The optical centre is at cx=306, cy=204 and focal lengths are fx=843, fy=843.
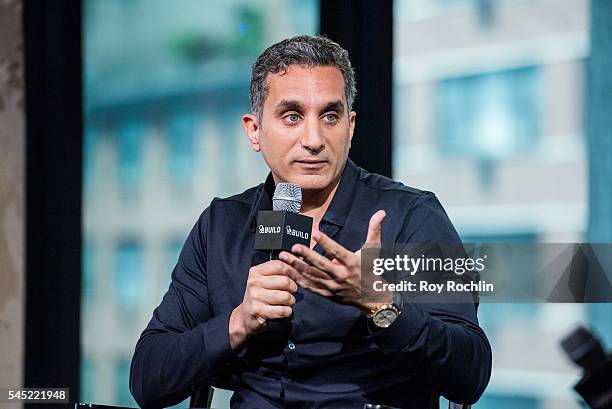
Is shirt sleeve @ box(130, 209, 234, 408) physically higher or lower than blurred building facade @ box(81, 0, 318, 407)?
lower

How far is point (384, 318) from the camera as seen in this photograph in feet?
4.28

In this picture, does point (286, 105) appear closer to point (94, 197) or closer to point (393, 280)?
point (393, 280)

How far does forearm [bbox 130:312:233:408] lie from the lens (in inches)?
58.7

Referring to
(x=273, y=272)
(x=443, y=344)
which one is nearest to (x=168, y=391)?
(x=273, y=272)

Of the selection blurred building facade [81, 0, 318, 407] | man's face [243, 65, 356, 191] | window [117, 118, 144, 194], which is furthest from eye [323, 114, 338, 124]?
window [117, 118, 144, 194]

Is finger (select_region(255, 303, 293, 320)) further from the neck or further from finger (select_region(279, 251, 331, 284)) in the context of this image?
the neck

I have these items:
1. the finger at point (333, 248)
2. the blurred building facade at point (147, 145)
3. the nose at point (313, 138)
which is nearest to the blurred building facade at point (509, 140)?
the blurred building facade at point (147, 145)

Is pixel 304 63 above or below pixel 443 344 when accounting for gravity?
above

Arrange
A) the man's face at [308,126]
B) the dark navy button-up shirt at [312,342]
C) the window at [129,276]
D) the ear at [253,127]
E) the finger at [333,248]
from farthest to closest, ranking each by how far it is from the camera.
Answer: the window at [129,276] < the ear at [253,127] < the man's face at [308,126] < the dark navy button-up shirt at [312,342] < the finger at [333,248]

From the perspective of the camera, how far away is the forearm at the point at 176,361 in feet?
4.89

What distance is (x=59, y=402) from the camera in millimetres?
2521

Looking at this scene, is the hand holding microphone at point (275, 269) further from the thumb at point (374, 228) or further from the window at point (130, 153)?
the window at point (130, 153)

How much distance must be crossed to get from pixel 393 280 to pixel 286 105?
15.9 inches

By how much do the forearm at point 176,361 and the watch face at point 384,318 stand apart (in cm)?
30
